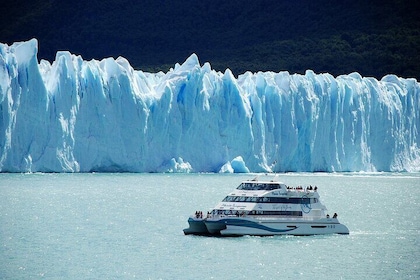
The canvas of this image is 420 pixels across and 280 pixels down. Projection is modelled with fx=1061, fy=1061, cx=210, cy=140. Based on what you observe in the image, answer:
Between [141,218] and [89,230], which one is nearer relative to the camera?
[89,230]

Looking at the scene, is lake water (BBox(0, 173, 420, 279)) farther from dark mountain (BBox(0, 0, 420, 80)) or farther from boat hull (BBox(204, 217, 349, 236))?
dark mountain (BBox(0, 0, 420, 80))

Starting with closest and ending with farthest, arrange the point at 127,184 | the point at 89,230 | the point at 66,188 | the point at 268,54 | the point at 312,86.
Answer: the point at 89,230
the point at 66,188
the point at 127,184
the point at 312,86
the point at 268,54

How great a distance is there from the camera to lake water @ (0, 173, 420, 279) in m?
24.1

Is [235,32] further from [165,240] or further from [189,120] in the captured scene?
[165,240]

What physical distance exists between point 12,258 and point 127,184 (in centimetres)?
2188

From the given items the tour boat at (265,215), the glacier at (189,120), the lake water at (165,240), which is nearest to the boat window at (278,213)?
the tour boat at (265,215)

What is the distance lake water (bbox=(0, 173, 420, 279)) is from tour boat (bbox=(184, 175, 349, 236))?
0.35 m

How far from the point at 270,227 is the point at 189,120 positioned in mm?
21061

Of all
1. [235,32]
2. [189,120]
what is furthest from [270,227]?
[235,32]

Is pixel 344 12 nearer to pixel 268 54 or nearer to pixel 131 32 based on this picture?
pixel 268 54

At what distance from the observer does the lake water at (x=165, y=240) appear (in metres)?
24.1

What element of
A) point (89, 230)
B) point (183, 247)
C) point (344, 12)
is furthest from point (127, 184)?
point (344, 12)

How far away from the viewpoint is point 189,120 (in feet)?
166

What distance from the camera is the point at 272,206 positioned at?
30375 millimetres
